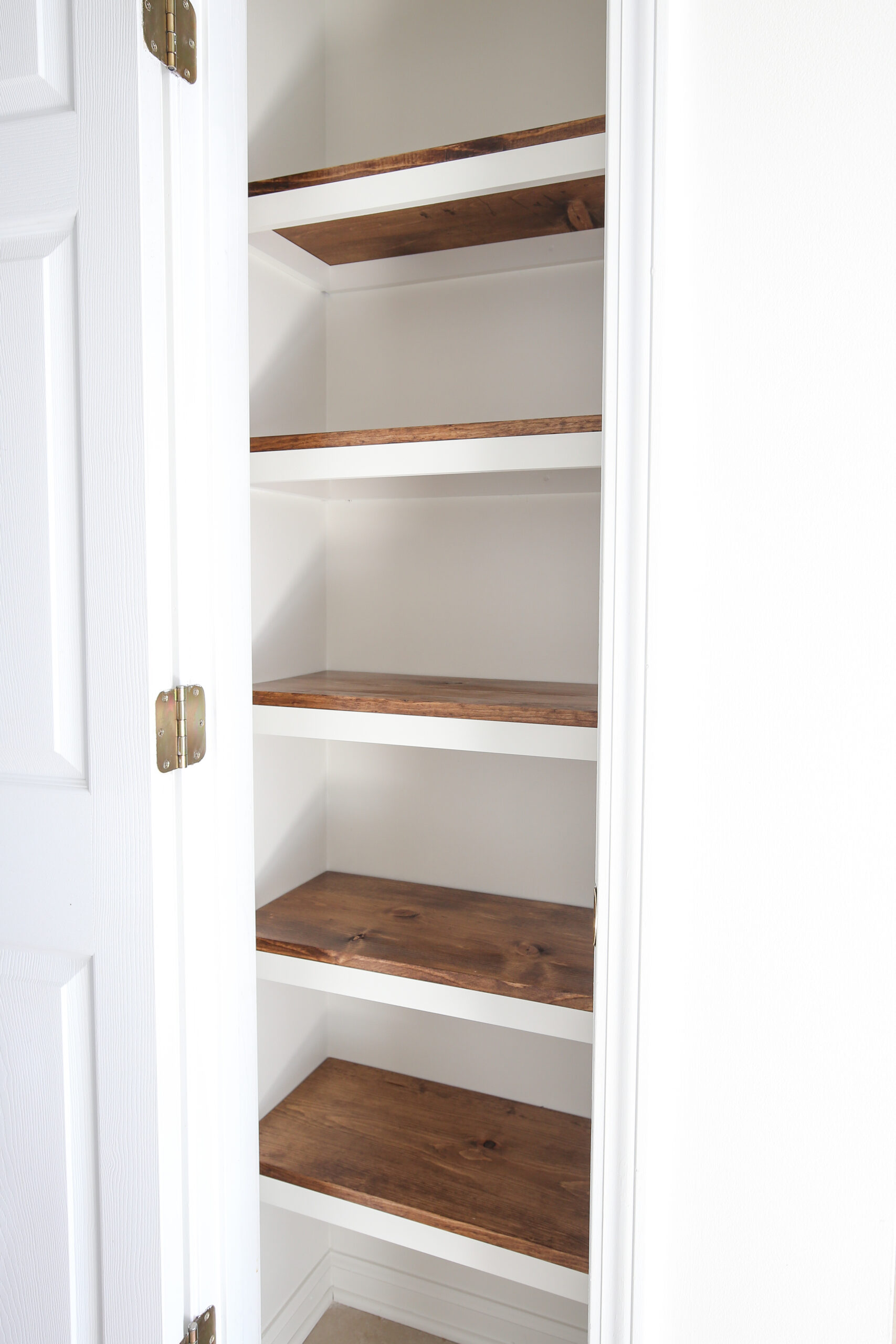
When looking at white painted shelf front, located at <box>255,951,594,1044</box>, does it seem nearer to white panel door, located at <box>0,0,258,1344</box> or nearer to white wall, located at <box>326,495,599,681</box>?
white panel door, located at <box>0,0,258,1344</box>

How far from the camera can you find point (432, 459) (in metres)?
1.11

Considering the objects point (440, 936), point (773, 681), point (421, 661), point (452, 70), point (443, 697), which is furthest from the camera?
point (421, 661)

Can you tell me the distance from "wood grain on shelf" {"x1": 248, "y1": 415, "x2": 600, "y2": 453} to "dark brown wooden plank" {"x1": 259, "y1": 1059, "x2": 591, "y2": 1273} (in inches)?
42.3

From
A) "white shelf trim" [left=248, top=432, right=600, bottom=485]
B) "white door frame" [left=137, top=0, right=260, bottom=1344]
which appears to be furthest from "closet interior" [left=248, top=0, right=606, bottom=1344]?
"white door frame" [left=137, top=0, right=260, bottom=1344]

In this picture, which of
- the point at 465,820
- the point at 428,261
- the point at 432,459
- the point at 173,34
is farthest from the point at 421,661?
the point at 173,34

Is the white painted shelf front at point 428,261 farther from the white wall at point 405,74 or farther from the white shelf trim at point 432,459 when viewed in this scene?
the white shelf trim at point 432,459

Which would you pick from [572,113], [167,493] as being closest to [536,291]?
[572,113]

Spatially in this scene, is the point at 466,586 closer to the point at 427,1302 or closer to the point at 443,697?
the point at 443,697

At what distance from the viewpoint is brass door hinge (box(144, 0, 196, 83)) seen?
2.90 ft

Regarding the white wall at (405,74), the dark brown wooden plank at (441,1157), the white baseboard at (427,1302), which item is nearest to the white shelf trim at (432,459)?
the white wall at (405,74)

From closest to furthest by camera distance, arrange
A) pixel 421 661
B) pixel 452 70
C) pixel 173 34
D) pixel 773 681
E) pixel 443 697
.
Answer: pixel 773 681
pixel 173 34
pixel 443 697
pixel 452 70
pixel 421 661

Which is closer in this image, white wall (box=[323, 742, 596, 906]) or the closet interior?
the closet interior

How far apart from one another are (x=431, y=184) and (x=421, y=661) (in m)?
0.76

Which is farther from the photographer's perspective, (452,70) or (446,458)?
(452,70)
